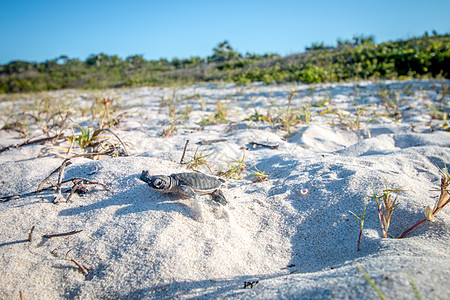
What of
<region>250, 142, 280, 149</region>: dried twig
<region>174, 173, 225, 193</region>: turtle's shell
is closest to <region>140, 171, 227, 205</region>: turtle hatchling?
<region>174, 173, 225, 193</region>: turtle's shell

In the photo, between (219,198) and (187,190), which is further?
(219,198)

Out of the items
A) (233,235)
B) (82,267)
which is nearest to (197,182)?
(233,235)

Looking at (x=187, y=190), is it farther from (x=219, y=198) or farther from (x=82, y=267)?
Result: (x=82, y=267)

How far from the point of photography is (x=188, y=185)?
56.8 inches

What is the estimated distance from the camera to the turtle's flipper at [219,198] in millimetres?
1518

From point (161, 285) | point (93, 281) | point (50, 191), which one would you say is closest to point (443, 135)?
point (161, 285)

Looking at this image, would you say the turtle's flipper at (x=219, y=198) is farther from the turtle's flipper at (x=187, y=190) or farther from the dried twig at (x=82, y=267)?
the dried twig at (x=82, y=267)

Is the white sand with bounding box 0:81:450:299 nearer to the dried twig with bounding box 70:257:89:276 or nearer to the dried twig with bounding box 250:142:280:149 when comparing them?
the dried twig with bounding box 70:257:89:276

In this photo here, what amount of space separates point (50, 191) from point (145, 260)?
2.95 ft

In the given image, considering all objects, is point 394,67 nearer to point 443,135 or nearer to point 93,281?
point 443,135

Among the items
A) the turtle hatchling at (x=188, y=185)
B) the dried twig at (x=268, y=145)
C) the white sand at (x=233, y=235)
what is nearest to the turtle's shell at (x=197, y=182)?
the turtle hatchling at (x=188, y=185)

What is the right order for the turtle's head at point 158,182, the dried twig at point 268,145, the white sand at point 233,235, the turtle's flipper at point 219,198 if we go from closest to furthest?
1. the white sand at point 233,235
2. the turtle's head at point 158,182
3. the turtle's flipper at point 219,198
4. the dried twig at point 268,145

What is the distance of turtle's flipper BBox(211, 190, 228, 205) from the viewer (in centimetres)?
152

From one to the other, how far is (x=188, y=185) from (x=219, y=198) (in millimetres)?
215
